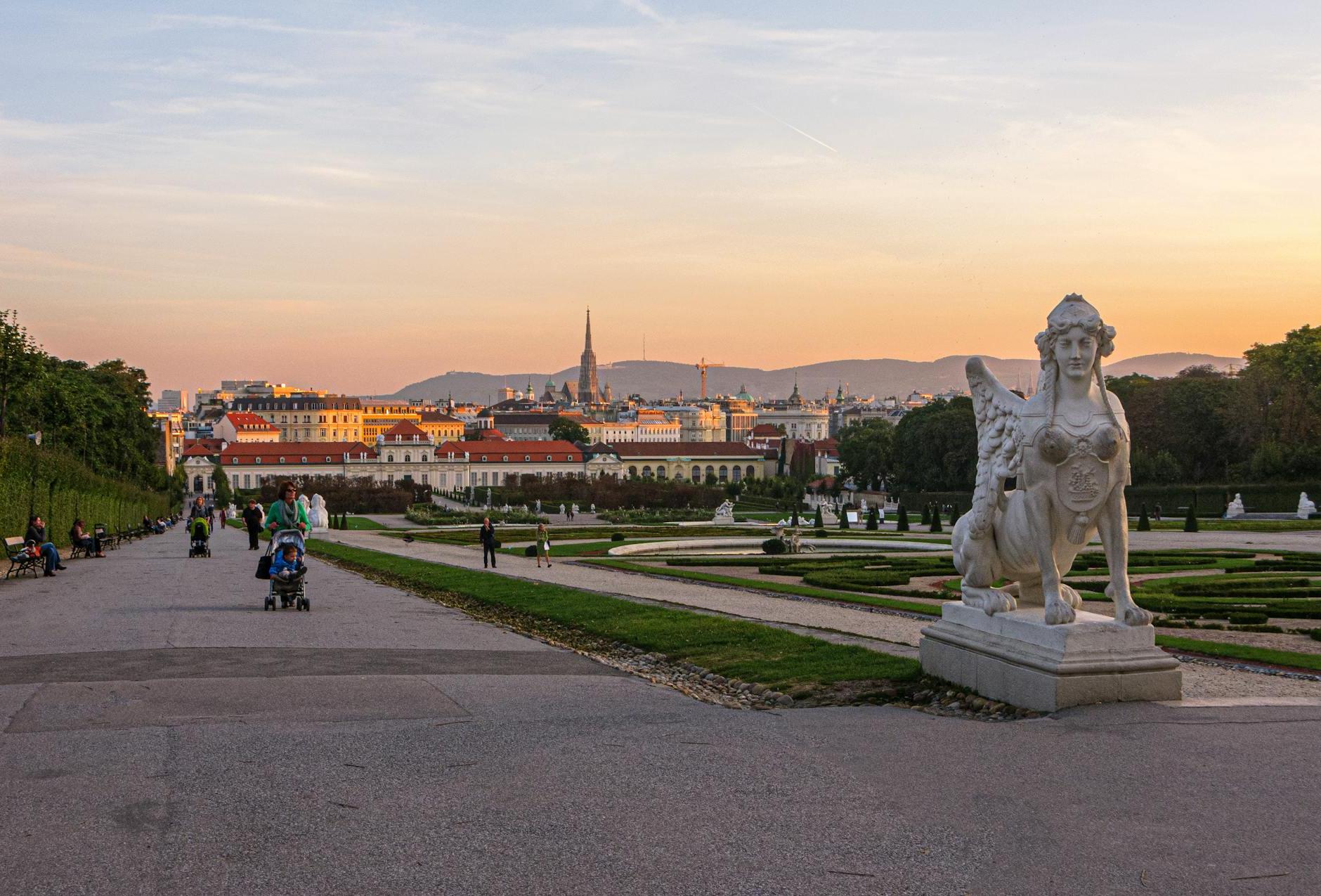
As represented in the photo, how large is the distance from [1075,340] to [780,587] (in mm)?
13140

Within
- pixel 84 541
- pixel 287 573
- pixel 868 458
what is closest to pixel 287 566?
pixel 287 573

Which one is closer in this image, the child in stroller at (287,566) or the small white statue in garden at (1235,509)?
the child in stroller at (287,566)

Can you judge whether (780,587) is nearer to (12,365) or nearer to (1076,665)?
(1076,665)

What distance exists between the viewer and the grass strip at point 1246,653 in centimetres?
1109

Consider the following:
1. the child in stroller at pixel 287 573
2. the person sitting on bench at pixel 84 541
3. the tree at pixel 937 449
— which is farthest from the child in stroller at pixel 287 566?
the tree at pixel 937 449

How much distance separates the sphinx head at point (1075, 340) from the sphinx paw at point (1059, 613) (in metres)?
1.56

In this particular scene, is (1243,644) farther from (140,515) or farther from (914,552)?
(140,515)

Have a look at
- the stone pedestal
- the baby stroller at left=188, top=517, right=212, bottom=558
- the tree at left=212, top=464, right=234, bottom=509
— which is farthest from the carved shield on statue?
the tree at left=212, top=464, right=234, bottom=509

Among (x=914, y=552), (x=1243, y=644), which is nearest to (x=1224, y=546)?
(x=914, y=552)

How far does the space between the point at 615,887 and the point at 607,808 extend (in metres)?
1.03

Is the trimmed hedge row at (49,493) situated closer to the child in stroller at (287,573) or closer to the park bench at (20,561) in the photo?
the park bench at (20,561)

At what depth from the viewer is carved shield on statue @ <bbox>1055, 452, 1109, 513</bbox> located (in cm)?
858

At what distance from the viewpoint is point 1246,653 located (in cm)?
1165

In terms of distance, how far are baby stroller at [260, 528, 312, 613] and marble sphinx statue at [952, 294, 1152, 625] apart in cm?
999
